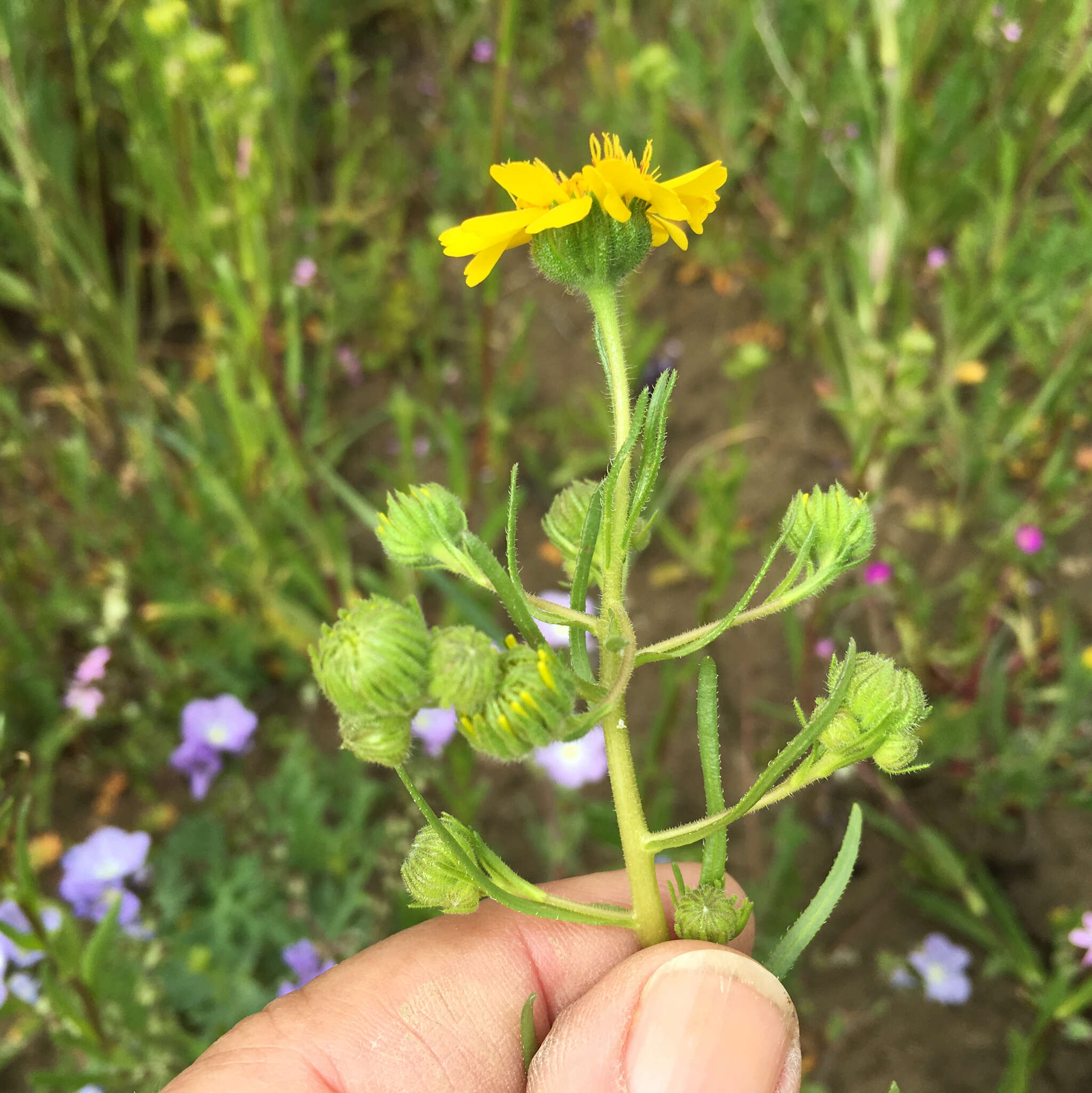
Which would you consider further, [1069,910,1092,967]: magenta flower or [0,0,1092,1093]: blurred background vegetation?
[0,0,1092,1093]: blurred background vegetation

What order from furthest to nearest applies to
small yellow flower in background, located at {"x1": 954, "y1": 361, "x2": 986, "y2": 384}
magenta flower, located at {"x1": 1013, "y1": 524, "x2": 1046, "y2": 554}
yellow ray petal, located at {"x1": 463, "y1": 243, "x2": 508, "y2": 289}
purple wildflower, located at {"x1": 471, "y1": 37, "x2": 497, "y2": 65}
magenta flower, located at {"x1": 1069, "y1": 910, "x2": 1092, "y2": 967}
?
purple wildflower, located at {"x1": 471, "y1": 37, "x2": 497, "y2": 65} → small yellow flower in background, located at {"x1": 954, "y1": 361, "x2": 986, "y2": 384} → magenta flower, located at {"x1": 1013, "y1": 524, "x2": 1046, "y2": 554} → magenta flower, located at {"x1": 1069, "y1": 910, "x2": 1092, "y2": 967} → yellow ray petal, located at {"x1": 463, "y1": 243, "x2": 508, "y2": 289}

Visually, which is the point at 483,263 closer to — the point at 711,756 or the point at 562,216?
the point at 562,216

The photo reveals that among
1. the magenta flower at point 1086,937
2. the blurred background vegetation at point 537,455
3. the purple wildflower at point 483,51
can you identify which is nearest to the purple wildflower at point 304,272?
the blurred background vegetation at point 537,455

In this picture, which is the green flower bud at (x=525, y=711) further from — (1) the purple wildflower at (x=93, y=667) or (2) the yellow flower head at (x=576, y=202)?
(1) the purple wildflower at (x=93, y=667)

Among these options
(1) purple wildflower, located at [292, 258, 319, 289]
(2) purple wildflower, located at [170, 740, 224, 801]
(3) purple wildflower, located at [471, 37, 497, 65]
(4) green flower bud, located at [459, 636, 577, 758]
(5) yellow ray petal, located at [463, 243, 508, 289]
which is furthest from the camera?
(3) purple wildflower, located at [471, 37, 497, 65]

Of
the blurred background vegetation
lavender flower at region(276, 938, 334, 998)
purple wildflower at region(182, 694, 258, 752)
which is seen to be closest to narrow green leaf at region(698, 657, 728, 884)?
the blurred background vegetation

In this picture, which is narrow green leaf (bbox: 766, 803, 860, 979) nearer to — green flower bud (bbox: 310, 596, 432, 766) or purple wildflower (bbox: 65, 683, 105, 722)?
green flower bud (bbox: 310, 596, 432, 766)

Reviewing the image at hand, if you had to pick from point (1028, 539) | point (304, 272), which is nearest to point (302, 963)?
point (1028, 539)
